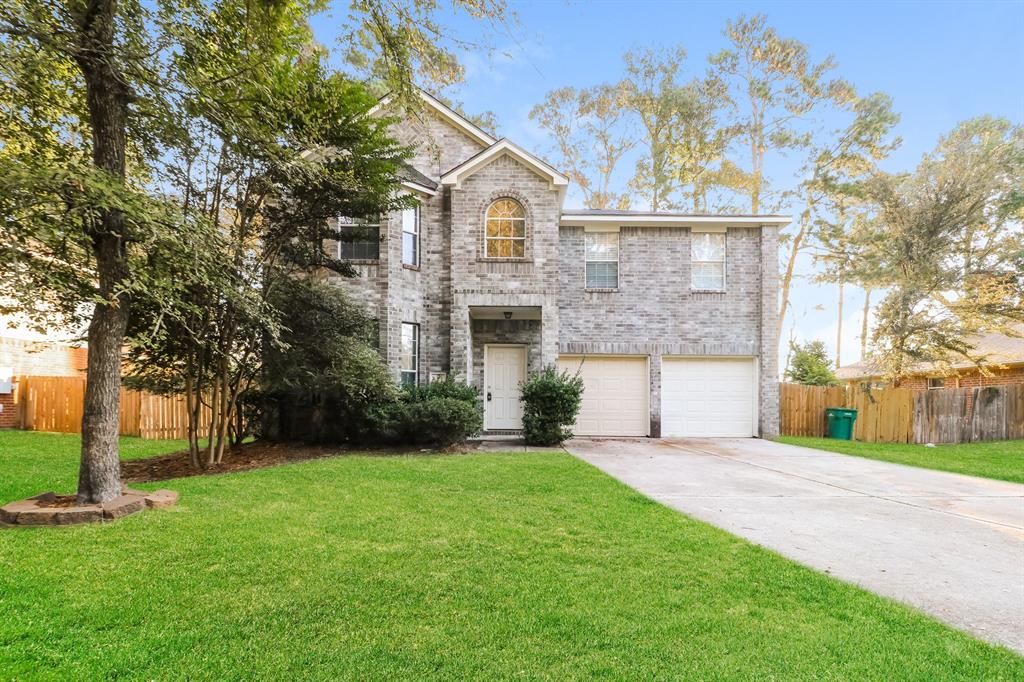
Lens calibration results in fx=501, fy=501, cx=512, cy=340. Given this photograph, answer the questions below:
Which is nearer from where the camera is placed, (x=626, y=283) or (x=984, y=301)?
(x=626, y=283)

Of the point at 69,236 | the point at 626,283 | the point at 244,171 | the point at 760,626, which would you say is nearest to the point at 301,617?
the point at 760,626

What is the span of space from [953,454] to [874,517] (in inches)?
336

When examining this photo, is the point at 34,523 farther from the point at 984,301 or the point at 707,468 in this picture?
the point at 984,301

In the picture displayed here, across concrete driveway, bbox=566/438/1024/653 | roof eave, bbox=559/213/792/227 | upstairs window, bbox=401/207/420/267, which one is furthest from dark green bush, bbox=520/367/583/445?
roof eave, bbox=559/213/792/227

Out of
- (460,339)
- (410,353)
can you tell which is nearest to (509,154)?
(460,339)

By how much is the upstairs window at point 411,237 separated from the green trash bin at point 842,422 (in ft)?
39.9

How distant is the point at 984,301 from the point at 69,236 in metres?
20.9

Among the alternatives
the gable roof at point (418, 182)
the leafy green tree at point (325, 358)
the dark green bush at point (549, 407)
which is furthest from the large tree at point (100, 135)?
the dark green bush at point (549, 407)

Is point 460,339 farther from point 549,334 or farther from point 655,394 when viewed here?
point 655,394

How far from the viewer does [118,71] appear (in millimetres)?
5004

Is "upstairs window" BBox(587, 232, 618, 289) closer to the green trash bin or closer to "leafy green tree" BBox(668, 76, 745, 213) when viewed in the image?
the green trash bin

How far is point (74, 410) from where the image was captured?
13.6 m

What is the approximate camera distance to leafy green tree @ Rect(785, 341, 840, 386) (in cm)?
2027

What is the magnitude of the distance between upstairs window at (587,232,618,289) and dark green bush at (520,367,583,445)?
3236 mm
